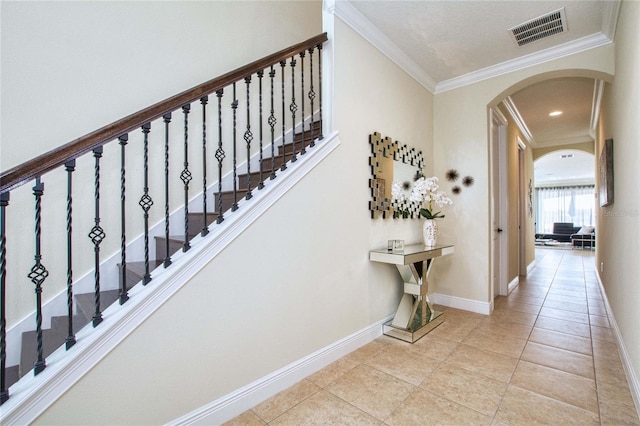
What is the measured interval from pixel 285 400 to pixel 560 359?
223cm

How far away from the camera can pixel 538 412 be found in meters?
1.80

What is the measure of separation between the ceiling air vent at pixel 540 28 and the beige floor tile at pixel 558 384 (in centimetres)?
289

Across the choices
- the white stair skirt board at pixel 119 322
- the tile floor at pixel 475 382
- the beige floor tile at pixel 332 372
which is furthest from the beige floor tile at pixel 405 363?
the white stair skirt board at pixel 119 322

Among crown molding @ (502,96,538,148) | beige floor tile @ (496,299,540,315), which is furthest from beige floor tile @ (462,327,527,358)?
crown molding @ (502,96,538,148)

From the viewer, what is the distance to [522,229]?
5.86m

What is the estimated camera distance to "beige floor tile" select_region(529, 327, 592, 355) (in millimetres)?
2660

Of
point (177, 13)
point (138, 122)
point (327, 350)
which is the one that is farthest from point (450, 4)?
point (327, 350)

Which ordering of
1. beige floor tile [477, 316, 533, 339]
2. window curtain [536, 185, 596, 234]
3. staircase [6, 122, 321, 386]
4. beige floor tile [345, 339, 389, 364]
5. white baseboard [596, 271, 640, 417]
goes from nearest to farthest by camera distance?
staircase [6, 122, 321, 386]
white baseboard [596, 271, 640, 417]
beige floor tile [345, 339, 389, 364]
beige floor tile [477, 316, 533, 339]
window curtain [536, 185, 596, 234]

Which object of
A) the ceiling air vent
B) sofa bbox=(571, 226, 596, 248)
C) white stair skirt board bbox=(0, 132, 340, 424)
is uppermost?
the ceiling air vent

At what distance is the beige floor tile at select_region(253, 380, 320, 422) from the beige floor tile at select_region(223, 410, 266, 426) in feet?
0.10

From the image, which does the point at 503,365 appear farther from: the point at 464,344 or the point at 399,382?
the point at 399,382

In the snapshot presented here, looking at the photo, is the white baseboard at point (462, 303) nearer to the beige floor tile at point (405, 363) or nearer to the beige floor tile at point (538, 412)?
the beige floor tile at point (405, 363)

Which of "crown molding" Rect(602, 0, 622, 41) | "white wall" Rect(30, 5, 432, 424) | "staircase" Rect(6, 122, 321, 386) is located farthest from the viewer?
"crown molding" Rect(602, 0, 622, 41)

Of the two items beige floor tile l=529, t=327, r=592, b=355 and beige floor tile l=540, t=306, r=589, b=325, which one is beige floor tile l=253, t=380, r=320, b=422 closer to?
beige floor tile l=529, t=327, r=592, b=355
